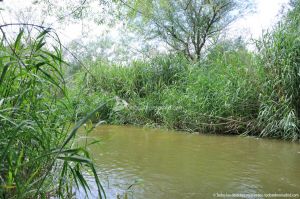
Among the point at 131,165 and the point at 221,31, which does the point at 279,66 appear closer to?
the point at 131,165

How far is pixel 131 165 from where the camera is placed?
288 centimetres

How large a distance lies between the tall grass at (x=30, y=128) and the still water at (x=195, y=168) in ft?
1.08

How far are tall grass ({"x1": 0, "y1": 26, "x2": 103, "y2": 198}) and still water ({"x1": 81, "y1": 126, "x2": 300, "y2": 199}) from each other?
330 mm

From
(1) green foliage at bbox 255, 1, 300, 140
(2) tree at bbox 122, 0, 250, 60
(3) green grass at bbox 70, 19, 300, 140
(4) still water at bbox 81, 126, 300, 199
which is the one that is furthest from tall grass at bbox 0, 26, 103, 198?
(2) tree at bbox 122, 0, 250, 60

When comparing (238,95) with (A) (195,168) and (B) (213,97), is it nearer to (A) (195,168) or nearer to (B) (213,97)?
(B) (213,97)

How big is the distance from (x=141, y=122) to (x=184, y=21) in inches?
273

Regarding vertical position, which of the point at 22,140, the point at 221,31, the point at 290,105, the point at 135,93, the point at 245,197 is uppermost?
the point at 221,31

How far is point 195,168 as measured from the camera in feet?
9.26

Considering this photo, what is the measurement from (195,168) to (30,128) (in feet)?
5.58

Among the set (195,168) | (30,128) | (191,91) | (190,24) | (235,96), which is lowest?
(195,168)

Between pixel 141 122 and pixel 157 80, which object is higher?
pixel 157 80

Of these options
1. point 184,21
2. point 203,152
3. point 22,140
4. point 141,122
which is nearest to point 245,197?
point 22,140

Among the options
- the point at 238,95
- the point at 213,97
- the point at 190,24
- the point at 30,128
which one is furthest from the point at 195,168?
the point at 190,24

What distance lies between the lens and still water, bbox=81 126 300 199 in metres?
2.20
